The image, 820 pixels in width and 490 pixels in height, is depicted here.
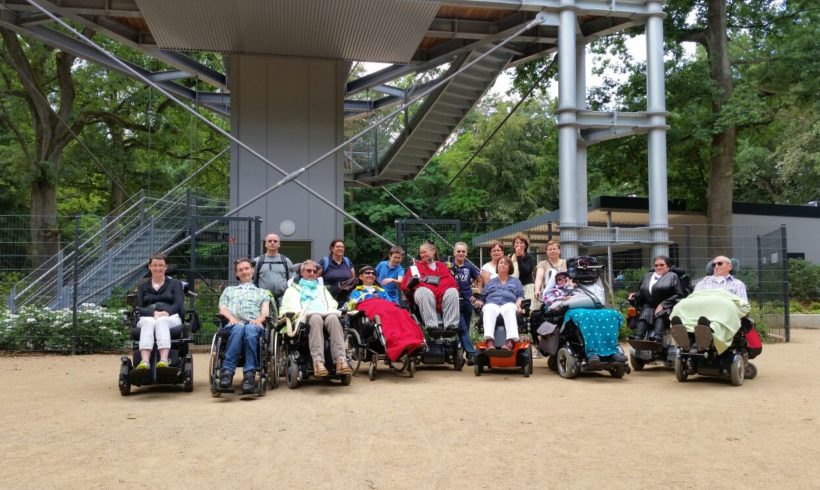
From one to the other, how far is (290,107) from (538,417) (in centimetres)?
1188

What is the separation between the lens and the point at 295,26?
46.9 ft

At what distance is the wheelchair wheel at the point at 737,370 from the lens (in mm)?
7975

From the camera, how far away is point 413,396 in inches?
292

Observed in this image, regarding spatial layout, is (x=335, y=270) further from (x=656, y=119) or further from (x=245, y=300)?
(x=656, y=119)

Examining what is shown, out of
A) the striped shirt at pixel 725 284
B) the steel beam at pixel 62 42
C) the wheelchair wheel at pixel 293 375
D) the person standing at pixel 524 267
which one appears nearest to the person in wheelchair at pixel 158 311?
the wheelchair wheel at pixel 293 375

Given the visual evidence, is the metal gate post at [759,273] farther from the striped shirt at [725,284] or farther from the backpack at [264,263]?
the backpack at [264,263]

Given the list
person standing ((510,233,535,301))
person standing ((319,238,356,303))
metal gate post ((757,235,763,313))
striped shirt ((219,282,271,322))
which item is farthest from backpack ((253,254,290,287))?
metal gate post ((757,235,763,313))

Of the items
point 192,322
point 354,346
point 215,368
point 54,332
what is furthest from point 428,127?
point 215,368

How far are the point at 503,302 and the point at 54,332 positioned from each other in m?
7.07

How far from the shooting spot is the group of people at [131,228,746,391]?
7.68 metres

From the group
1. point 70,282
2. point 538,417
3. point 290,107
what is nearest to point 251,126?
point 290,107

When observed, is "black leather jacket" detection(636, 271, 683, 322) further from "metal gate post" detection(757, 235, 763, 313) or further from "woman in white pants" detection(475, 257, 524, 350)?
"metal gate post" detection(757, 235, 763, 313)

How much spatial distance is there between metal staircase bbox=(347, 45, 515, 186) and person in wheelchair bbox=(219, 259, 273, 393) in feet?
30.2

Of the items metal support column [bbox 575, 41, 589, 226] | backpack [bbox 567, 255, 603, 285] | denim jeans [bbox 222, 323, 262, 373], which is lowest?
denim jeans [bbox 222, 323, 262, 373]
